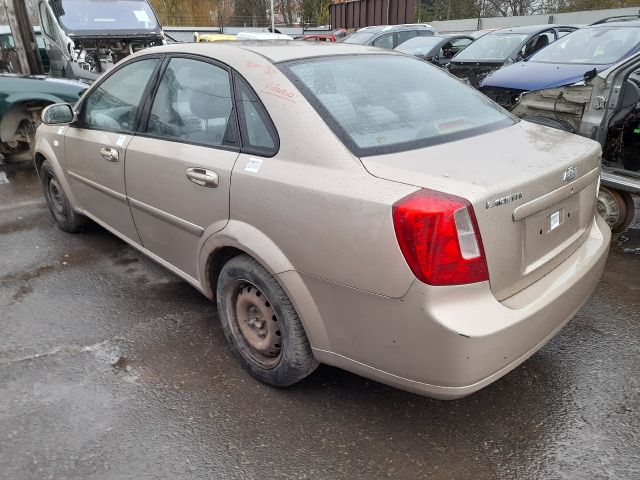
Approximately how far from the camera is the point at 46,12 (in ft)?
33.2

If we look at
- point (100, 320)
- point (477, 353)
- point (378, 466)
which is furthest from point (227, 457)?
point (100, 320)

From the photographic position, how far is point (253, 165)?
2.38 m

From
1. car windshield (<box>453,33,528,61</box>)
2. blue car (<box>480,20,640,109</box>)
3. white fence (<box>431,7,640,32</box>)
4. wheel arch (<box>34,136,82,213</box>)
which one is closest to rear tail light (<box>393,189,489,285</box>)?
wheel arch (<box>34,136,82,213</box>)

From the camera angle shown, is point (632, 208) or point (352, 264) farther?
point (632, 208)

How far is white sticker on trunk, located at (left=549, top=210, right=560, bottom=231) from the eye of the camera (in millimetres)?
2205

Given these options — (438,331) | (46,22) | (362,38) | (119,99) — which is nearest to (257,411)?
(438,331)

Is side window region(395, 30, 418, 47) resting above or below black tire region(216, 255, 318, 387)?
above

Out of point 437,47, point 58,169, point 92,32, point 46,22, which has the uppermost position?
point 46,22

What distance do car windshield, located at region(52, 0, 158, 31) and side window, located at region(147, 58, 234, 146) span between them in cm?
819

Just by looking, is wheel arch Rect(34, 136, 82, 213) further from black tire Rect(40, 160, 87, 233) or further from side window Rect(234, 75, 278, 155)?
side window Rect(234, 75, 278, 155)

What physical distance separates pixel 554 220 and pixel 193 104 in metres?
1.96

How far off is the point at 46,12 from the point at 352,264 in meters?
10.9

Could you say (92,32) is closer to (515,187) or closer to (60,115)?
(60,115)

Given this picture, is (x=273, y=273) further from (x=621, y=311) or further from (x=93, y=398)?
(x=621, y=311)
